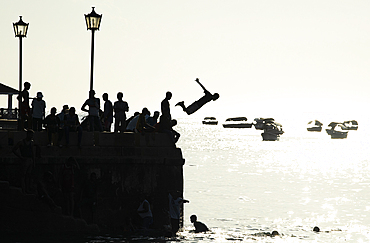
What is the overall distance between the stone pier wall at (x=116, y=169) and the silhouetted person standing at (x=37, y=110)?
1.32m

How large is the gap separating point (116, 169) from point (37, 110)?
3.16 m

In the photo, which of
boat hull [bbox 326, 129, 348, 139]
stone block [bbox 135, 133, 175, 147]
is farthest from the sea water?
boat hull [bbox 326, 129, 348, 139]

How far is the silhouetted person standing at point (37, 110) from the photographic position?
19.4 meters

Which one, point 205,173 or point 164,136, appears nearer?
point 164,136

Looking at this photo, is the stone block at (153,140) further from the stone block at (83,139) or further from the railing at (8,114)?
the railing at (8,114)

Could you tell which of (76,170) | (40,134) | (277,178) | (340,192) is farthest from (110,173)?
(277,178)

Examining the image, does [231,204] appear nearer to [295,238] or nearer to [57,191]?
[295,238]

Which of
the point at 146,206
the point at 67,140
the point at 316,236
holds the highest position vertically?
the point at 67,140

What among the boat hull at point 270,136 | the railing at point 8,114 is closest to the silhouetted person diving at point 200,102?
the railing at point 8,114

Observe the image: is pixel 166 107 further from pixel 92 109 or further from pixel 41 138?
pixel 41 138

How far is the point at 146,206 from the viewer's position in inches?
741

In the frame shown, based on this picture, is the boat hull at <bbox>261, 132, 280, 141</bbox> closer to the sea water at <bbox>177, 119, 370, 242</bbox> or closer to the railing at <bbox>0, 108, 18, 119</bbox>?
the sea water at <bbox>177, 119, 370, 242</bbox>

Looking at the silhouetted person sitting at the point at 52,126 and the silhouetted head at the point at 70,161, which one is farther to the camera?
the silhouetted person sitting at the point at 52,126

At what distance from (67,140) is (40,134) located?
0.82 metres
